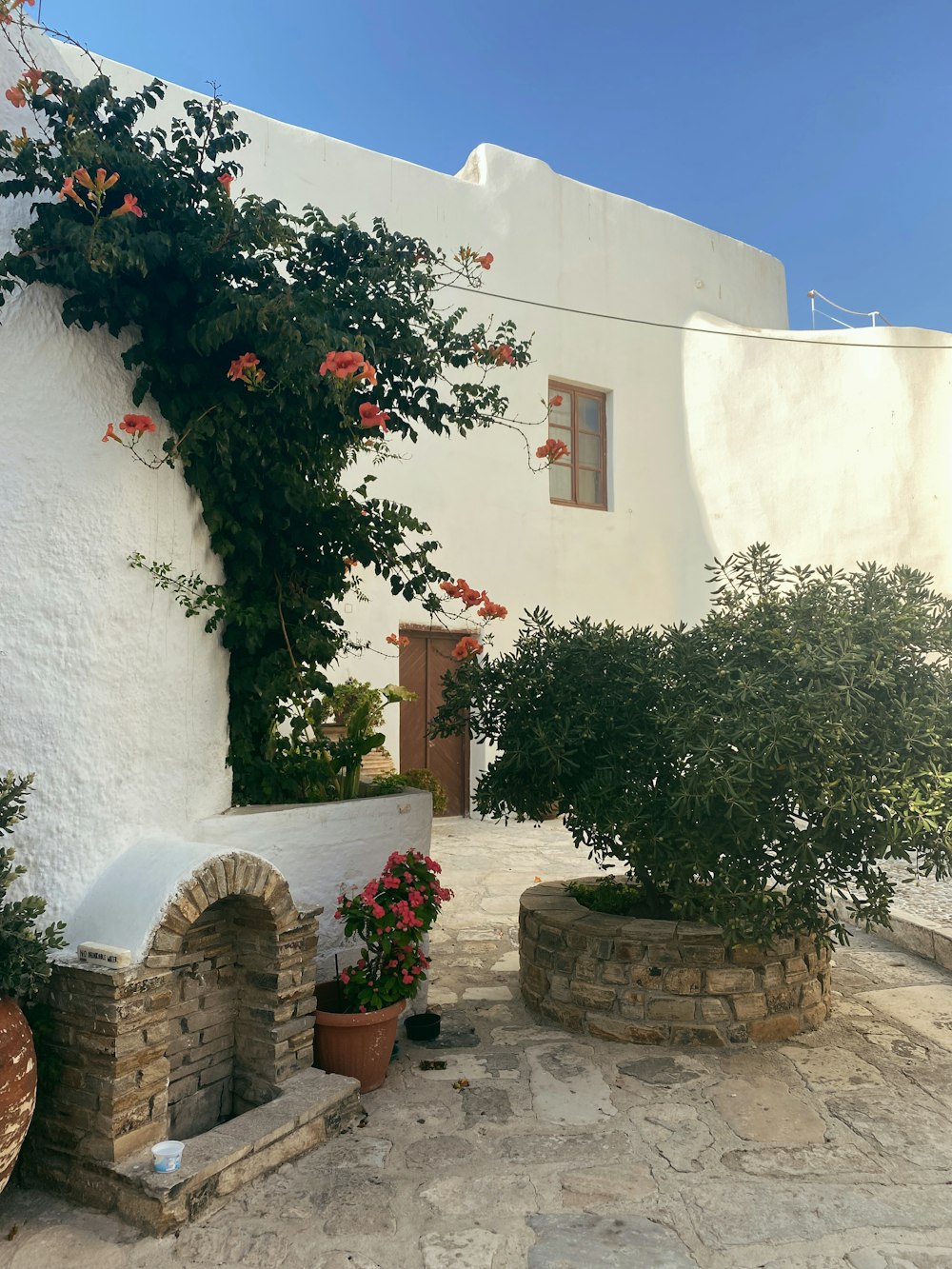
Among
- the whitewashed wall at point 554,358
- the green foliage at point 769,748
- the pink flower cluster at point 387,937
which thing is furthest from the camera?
the whitewashed wall at point 554,358

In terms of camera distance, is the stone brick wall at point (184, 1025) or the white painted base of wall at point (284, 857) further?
the white painted base of wall at point (284, 857)

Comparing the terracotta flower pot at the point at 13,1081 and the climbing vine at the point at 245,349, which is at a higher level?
the climbing vine at the point at 245,349

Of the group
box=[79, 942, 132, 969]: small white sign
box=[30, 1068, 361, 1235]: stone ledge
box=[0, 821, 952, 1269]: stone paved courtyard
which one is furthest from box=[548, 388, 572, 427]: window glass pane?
box=[79, 942, 132, 969]: small white sign

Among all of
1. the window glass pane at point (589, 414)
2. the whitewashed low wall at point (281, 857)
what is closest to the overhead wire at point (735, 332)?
the window glass pane at point (589, 414)

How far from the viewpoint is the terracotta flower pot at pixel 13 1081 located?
2855 mm

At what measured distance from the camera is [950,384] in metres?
12.0

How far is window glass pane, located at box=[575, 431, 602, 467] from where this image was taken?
11984 mm

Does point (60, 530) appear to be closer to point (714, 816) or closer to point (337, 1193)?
point (337, 1193)

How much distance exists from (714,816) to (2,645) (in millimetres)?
2966

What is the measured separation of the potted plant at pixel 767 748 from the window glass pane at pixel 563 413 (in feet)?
23.1

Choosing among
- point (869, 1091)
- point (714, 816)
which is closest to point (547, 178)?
point (714, 816)

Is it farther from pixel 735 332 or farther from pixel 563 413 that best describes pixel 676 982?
pixel 735 332

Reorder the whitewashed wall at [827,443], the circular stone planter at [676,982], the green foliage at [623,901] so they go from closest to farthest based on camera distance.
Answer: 1. the circular stone planter at [676,982]
2. the green foliage at [623,901]
3. the whitewashed wall at [827,443]

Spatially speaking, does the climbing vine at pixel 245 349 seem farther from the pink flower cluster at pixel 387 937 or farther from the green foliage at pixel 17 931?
the green foliage at pixel 17 931
